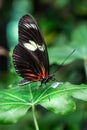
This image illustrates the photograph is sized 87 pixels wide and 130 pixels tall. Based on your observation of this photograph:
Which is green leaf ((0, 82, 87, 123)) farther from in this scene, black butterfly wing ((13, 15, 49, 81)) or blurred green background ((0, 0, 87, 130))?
blurred green background ((0, 0, 87, 130))

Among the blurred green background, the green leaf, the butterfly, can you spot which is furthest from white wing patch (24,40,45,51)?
the blurred green background

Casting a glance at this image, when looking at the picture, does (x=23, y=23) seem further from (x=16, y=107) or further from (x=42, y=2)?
(x=42, y=2)

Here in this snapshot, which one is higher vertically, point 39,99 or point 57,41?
point 57,41

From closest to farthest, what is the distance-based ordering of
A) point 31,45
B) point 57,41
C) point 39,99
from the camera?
1. point 39,99
2. point 31,45
3. point 57,41

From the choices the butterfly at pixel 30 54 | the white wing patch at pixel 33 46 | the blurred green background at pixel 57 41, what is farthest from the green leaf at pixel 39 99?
the blurred green background at pixel 57 41

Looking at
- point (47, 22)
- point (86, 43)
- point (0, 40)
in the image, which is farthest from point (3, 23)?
point (86, 43)

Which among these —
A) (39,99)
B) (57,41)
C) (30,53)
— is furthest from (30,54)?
(57,41)

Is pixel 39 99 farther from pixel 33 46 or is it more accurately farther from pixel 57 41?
pixel 57 41

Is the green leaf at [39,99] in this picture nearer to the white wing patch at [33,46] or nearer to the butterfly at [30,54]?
the butterfly at [30,54]
